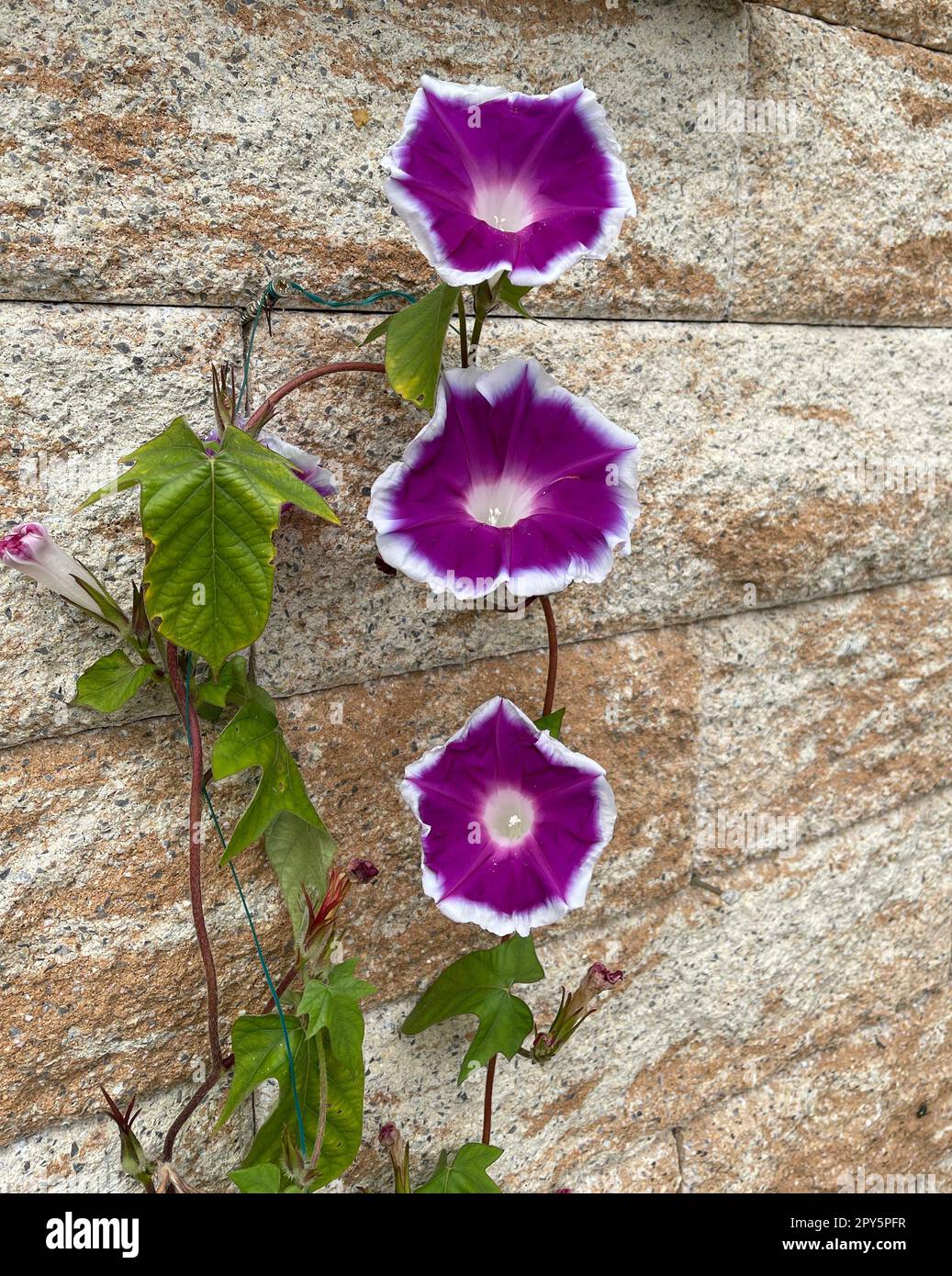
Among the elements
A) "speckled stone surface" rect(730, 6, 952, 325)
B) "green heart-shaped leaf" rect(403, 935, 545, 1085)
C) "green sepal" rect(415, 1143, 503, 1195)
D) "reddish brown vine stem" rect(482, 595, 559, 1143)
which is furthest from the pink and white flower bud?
"speckled stone surface" rect(730, 6, 952, 325)

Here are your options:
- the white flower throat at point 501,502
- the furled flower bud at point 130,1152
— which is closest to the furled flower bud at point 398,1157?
the furled flower bud at point 130,1152

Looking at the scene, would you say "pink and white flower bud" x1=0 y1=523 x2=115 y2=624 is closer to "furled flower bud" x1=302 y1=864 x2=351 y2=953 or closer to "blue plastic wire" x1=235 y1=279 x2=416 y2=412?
"blue plastic wire" x1=235 y1=279 x2=416 y2=412

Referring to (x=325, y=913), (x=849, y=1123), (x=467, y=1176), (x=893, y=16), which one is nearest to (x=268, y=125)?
(x=325, y=913)

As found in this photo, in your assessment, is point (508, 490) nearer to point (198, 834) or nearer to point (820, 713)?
point (198, 834)

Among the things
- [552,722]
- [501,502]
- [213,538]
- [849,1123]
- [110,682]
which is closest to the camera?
[213,538]

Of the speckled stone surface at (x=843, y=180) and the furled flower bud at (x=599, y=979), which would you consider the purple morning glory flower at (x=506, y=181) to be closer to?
the speckled stone surface at (x=843, y=180)

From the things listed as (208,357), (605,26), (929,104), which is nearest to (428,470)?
(208,357)

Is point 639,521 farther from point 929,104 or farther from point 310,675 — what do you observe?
point 929,104
